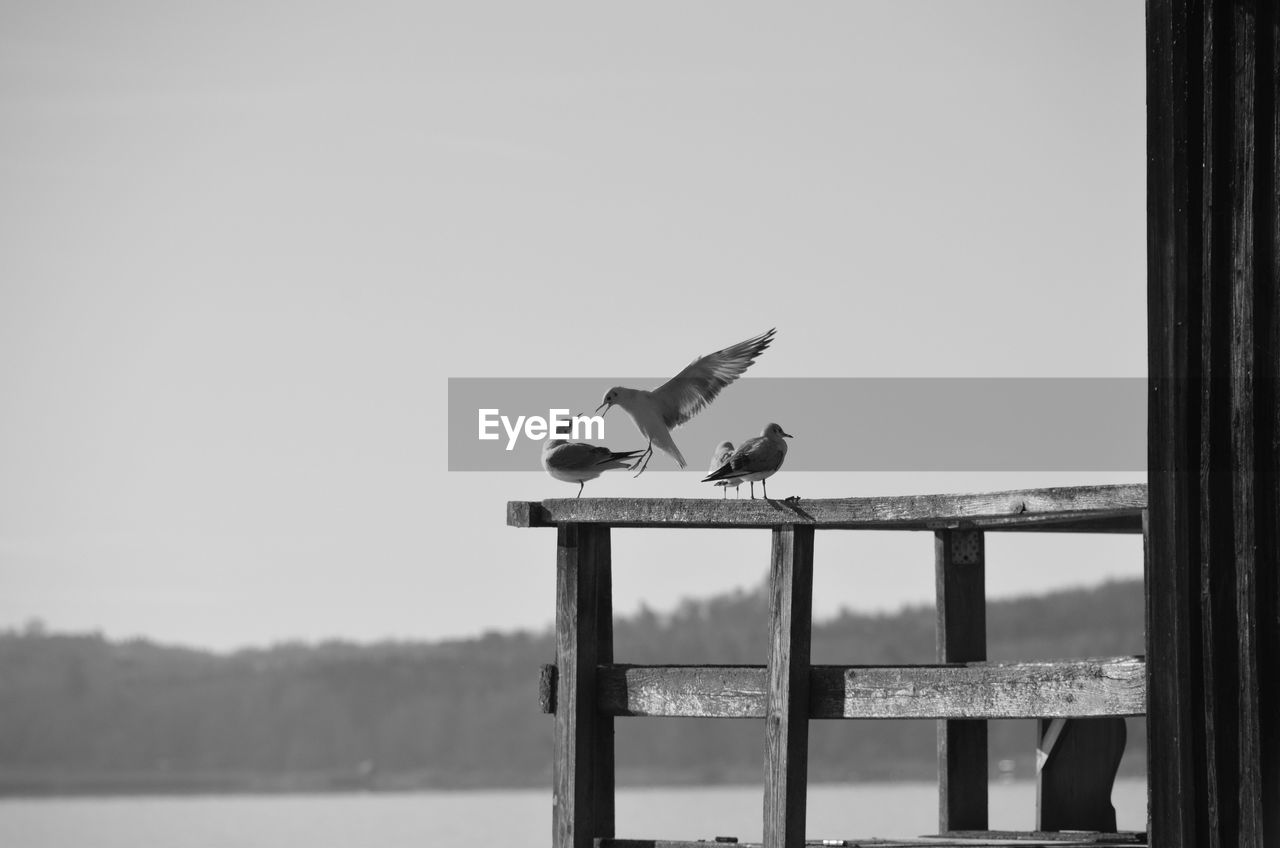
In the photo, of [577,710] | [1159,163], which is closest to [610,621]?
[577,710]

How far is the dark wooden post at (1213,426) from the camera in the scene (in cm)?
617

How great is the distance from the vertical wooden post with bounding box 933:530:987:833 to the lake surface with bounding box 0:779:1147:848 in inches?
499

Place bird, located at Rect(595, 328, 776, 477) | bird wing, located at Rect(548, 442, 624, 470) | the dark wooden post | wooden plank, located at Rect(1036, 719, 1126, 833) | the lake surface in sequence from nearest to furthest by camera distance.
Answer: the dark wooden post → wooden plank, located at Rect(1036, 719, 1126, 833) → bird wing, located at Rect(548, 442, 624, 470) → bird, located at Rect(595, 328, 776, 477) → the lake surface

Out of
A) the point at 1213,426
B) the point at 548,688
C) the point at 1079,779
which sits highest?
the point at 1213,426

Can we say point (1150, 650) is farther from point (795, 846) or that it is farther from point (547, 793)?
point (547, 793)

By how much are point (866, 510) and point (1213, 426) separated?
180 cm

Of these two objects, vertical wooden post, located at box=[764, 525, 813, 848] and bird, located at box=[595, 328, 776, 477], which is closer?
vertical wooden post, located at box=[764, 525, 813, 848]

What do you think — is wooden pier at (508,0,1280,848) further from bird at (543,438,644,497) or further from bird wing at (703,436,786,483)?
bird at (543,438,644,497)

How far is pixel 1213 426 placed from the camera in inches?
249

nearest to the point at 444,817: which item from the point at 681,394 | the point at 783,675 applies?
the point at 681,394

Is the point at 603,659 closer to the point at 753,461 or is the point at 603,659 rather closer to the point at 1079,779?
the point at 753,461

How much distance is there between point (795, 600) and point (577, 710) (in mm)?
1196

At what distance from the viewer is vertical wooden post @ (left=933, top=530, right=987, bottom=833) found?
10.4 m

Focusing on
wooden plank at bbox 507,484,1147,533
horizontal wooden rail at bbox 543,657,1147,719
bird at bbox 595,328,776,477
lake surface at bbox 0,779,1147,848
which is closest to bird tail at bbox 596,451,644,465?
bird at bbox 595,328,776,477
